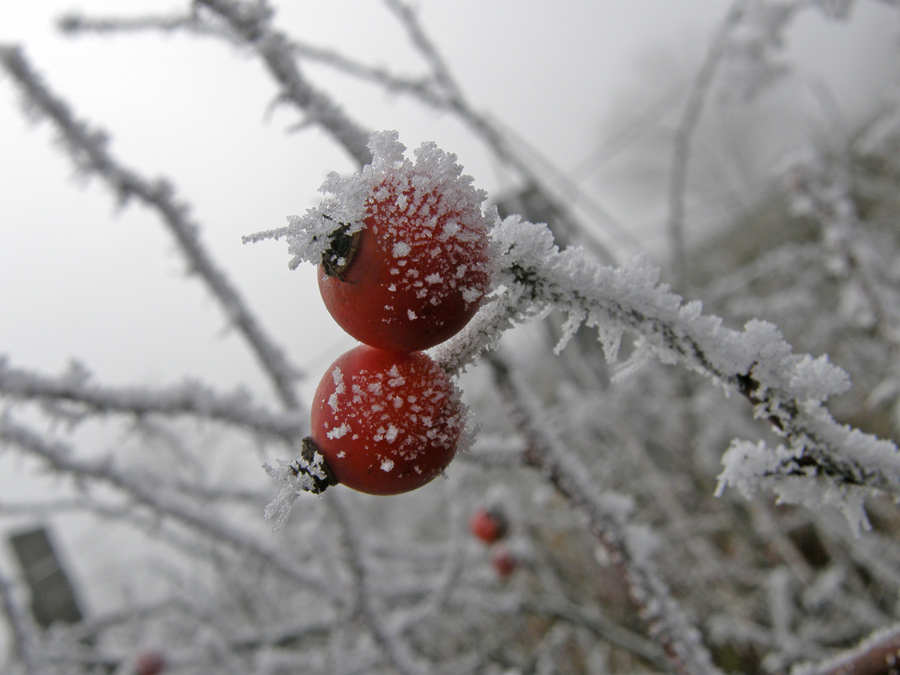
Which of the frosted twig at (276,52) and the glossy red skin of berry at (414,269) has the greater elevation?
the frosted twig at (276,52)

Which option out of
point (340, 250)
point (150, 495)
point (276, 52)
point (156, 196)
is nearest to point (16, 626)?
point (150, 495)

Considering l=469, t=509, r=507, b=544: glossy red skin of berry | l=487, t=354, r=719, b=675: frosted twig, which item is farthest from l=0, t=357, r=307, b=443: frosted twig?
l=469, t=509, r=507, b=544: glossy red skin of berry

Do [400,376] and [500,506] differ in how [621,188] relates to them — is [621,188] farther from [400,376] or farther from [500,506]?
[400,376]

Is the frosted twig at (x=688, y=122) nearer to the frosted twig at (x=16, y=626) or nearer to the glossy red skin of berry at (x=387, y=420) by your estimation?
the glossy red skin of berry at (x=387, y=420)

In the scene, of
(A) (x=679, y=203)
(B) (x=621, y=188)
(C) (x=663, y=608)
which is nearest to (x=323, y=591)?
(C) (x=663, y=608)

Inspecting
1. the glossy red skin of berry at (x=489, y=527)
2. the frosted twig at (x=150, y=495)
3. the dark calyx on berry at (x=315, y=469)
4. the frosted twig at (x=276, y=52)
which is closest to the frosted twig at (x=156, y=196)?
the frosted twig at (x=150, y=495)

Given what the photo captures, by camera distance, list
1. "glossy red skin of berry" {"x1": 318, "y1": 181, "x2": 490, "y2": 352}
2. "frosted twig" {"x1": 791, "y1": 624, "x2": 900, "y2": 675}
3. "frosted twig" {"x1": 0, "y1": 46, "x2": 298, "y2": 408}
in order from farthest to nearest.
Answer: "frosted twig" {"x1": 0, "y1": 46, "x2": 298, "y2": 408} → "frosted twig" {"x1": 791, "y1": 624, "x2": 900, "y2": 675} → "glossy red skin of berry" {"x1": 318, "y1": 181, "x2": 490, "y2": 352}

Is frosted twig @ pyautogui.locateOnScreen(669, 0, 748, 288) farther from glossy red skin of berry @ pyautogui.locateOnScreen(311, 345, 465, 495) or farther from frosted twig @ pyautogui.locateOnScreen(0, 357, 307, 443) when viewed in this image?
glossy red skin of berry @ pyautogui.locateOnScreen(311, 345, 465, 495)
